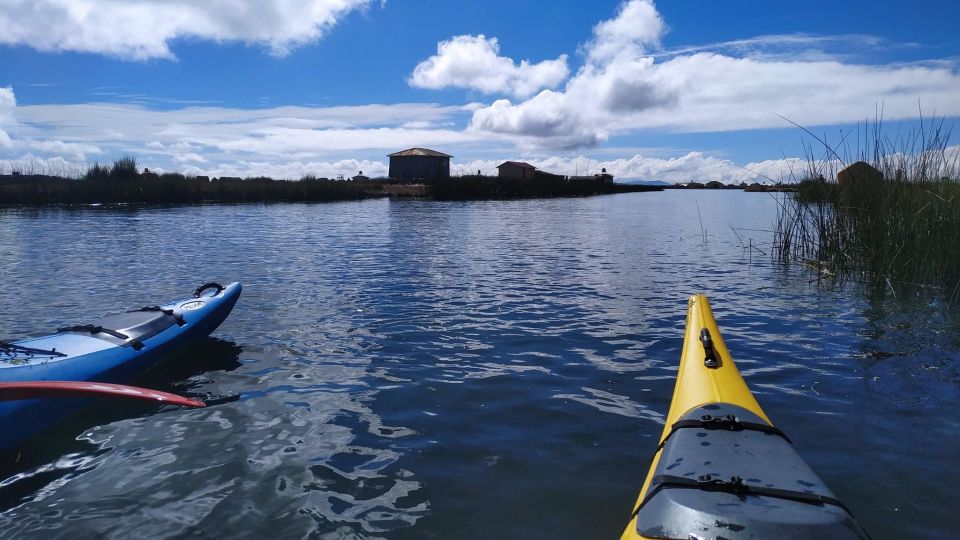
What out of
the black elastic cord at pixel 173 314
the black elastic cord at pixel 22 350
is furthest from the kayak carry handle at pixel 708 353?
the black elastic cord at pixel 173 314

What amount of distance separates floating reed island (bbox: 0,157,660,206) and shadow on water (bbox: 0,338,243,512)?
47117 millimetres

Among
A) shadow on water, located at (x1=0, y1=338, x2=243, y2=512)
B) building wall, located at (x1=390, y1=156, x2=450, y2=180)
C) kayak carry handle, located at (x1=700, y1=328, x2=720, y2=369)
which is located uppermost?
building wall, located at (x1=390, y1=156, x2=450, y2=180)

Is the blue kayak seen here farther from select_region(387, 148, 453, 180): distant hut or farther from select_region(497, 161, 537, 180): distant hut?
select_region(497, 161, 537, 180): distant hut

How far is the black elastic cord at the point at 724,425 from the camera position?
12.0 feet

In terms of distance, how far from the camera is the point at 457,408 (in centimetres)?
611

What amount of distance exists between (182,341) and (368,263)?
9362mm

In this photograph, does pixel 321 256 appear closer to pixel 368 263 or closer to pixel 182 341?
pixel 368 263

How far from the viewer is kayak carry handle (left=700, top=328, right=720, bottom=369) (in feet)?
15.2

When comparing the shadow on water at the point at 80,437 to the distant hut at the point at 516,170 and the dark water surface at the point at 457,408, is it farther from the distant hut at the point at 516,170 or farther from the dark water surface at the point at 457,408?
the distant hut at the point at 516,170

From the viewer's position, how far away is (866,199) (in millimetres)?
11586

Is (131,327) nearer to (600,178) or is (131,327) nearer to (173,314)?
(173,314)

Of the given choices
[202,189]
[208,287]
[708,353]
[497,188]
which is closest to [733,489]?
[708,353]

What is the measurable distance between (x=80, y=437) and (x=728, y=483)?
562cm

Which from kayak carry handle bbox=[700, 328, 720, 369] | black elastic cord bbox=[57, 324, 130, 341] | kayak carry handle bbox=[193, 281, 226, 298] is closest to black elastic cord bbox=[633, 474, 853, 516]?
kayak carry handle bbox=[700, 328, 720, 369]
